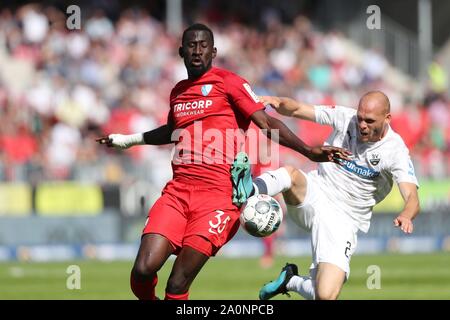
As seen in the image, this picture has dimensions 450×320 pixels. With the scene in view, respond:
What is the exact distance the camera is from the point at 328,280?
11.0 metres

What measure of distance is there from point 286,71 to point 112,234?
26.6 ft

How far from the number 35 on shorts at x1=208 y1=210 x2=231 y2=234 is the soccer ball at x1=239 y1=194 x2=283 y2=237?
20cm

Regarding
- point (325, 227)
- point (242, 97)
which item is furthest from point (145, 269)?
point (325, 227)

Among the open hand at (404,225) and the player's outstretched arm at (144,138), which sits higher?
the player's outstretched arm at (144,138)

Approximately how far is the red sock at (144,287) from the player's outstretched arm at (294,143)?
1.73 metres

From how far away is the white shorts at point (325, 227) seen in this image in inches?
445

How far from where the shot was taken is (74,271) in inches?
786

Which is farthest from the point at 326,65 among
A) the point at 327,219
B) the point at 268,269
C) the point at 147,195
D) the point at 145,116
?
the point at 327,219

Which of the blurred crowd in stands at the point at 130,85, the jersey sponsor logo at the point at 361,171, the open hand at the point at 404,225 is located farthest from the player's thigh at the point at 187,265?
the blurred crowd in stands at the point at 130,85

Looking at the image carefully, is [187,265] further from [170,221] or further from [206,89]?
[206,89]

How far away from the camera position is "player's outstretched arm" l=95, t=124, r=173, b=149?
11.1m

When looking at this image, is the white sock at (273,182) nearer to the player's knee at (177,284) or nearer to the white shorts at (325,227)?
the white shorts at (325,227)

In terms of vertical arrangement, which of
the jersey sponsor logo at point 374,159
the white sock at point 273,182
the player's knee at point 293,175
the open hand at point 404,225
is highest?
the jersey sponsor logo at point 374,159

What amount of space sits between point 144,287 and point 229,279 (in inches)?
344
